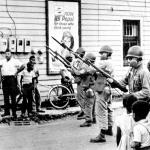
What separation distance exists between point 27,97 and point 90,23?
5.20m

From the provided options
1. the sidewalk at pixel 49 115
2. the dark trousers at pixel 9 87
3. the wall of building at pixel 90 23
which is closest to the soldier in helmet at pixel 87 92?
the sidewalk at pixel 49 115

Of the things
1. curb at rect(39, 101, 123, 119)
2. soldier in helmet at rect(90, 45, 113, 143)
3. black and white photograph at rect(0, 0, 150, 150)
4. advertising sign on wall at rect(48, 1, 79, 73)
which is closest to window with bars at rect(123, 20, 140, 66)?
black and white photograph at rect(0, 0, 150, 150)

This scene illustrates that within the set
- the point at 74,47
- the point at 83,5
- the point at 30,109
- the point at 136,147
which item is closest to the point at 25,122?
the point at 30,109

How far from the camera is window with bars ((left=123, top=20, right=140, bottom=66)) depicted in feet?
64.0

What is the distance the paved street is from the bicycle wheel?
260 centimetres

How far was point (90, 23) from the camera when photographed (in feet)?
59.6

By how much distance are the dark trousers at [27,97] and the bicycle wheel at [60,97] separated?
1.83 meters

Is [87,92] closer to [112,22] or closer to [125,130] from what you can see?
[125,130]

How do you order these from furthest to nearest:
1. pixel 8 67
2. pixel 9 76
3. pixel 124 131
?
1. pixel 9 76
2. pixel 8 67
3. pixel 124 131

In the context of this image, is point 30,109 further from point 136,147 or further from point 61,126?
point 136,147

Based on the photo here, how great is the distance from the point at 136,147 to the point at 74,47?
12504mm

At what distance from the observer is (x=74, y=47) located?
1778 centimetres

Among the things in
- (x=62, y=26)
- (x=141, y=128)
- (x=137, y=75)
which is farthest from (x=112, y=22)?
(x=141, y=128)

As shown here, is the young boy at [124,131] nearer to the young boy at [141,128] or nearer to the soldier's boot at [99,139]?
the young boy at [141,128]
